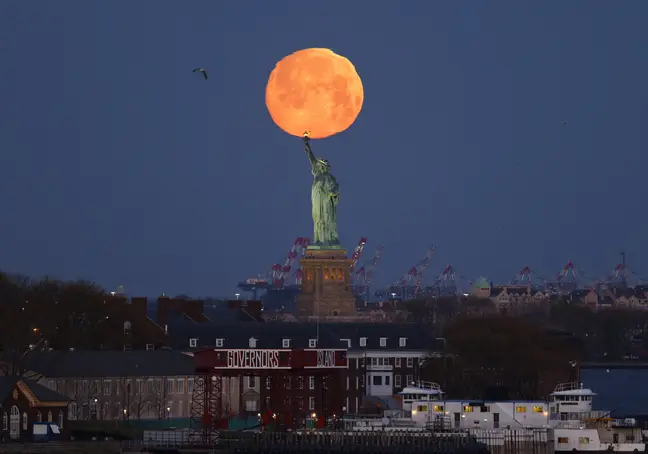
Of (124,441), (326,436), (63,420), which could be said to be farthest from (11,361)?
(326,436)

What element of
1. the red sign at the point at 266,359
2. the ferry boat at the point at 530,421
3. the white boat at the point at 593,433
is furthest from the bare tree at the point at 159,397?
the white boat at the point at 593,433

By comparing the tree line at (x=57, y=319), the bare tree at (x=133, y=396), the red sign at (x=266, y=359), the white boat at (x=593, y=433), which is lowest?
the white boat at (x=593, y=433)

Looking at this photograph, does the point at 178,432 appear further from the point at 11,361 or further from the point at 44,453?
the point at 11,361

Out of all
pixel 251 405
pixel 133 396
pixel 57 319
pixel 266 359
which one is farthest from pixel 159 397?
pixel 57 319

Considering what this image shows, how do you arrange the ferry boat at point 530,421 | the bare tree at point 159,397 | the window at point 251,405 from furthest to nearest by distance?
the window at point 251,405
the bare tree at point 159,397
the ferry boat at point 530,421

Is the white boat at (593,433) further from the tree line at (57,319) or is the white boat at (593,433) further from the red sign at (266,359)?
the tree line at (57,319)

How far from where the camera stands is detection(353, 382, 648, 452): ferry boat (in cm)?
10756

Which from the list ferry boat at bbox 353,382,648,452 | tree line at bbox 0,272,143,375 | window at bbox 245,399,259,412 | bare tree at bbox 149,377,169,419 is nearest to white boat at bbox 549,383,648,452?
ferry boat at bbox 353,382,648,452

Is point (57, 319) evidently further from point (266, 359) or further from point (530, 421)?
point (530, 421)

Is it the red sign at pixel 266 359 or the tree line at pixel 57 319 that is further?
the tree line at pixel 57 319

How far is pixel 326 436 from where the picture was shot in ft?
352

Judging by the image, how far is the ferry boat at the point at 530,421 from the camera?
108 m

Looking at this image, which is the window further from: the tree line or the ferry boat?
the ferry boat

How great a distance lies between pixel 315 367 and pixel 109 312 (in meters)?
29.3
